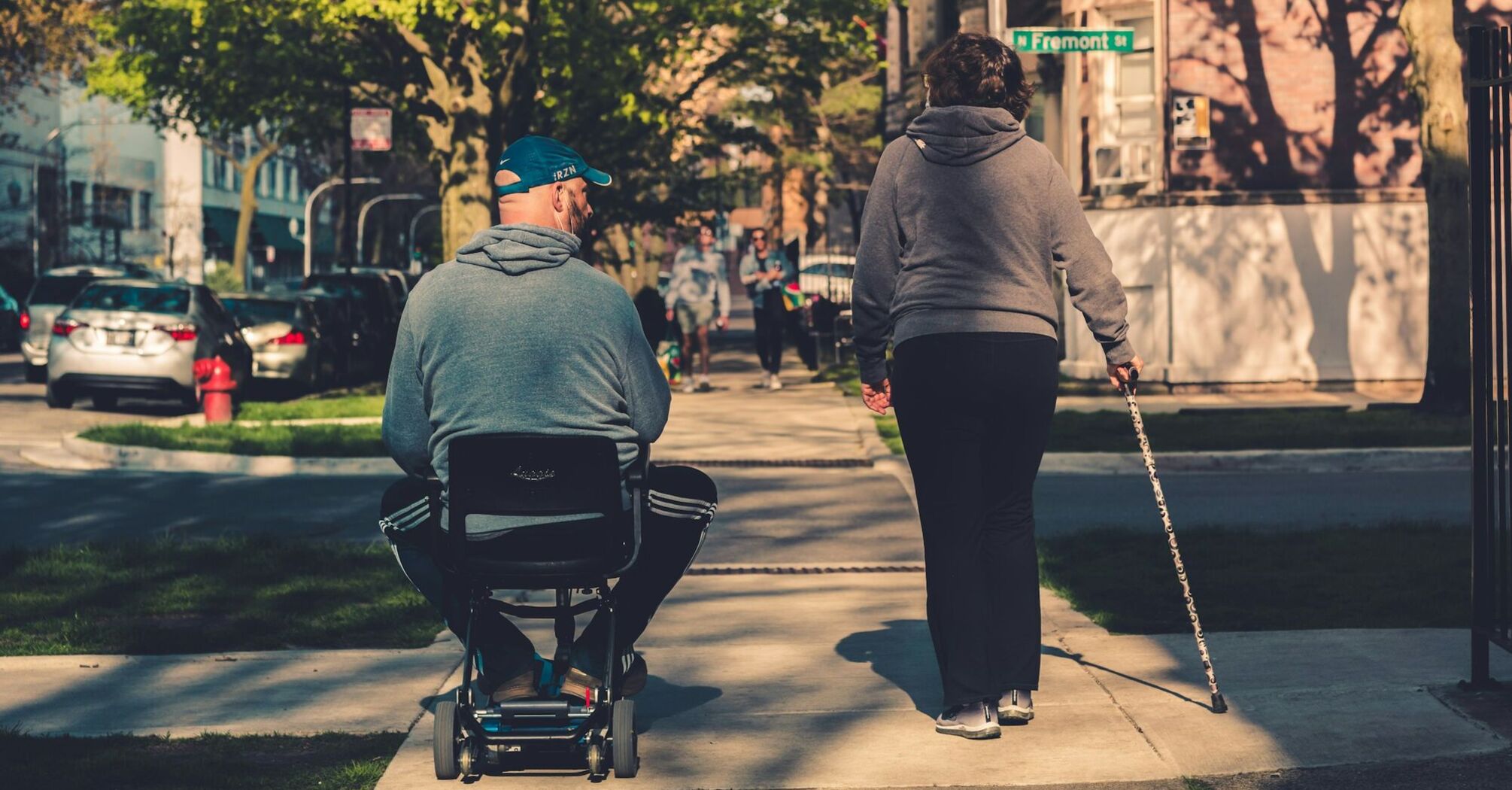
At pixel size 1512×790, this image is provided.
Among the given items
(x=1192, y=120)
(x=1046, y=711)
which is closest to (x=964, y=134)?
(x=1046, y=711)

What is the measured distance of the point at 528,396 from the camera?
495 cm

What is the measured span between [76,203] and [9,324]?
32907mm

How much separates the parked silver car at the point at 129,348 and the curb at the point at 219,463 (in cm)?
492

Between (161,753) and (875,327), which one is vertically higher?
(875,327)

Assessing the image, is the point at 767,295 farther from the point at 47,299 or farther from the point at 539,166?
the point at 539,166

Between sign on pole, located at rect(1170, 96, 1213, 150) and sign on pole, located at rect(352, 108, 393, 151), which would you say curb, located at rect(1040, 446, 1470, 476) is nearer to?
sign on pole, located at rect(1170, 96, 1213, 150)

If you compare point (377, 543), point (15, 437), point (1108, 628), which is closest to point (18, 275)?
point (15, 437)

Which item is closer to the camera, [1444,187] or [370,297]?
[1444,187]

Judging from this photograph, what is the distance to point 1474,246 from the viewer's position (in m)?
5.73

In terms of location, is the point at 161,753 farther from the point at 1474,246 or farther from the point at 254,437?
the point at 254,437

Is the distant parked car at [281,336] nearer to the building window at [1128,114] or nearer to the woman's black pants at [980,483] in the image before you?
the building window at [1128,114]

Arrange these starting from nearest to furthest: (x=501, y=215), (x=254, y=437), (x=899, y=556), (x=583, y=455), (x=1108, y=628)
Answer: (x=583, y=455) → (x=501, y=215) → (x=1108, y=628) → (x=899, y=556) → (x=254, y=437)

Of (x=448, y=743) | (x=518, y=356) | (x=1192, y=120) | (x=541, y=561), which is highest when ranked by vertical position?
(x=1192, y=120)

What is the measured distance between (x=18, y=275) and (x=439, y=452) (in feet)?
157
